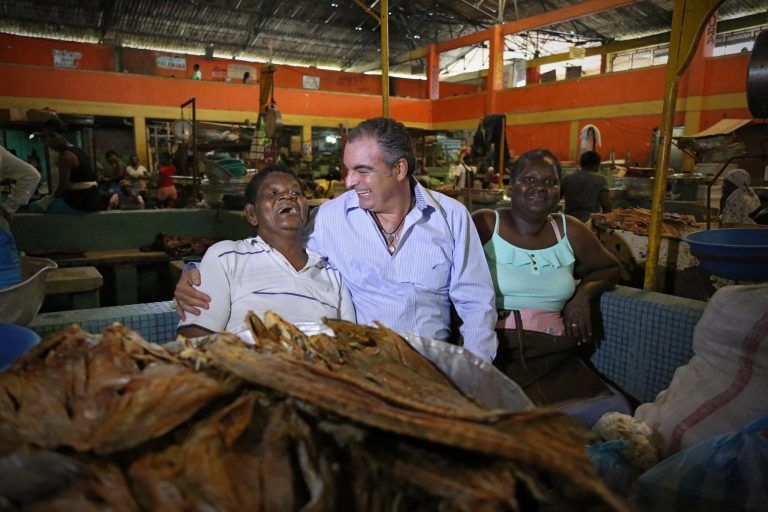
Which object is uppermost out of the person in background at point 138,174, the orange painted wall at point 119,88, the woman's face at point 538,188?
the orange painted wall at point 119,88

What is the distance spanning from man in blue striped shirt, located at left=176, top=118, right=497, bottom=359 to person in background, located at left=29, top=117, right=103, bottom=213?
15.6 ft

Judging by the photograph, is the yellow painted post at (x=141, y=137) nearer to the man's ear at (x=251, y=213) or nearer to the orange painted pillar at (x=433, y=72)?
the orange painted pillar at (x=433, y=72)

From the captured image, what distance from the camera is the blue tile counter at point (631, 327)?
2.23 m

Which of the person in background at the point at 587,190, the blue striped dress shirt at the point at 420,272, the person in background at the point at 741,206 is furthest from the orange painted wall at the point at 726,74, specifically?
the blue striped dress shirt at the point at 420,272

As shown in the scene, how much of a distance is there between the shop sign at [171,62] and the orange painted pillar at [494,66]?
11.4 meters

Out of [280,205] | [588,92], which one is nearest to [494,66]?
[588,92]

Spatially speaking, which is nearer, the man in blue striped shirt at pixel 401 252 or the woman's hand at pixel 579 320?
the man in blue striped shirt at pixel 401 252

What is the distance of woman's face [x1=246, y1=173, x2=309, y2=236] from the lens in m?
2.23

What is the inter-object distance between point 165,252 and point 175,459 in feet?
18.0

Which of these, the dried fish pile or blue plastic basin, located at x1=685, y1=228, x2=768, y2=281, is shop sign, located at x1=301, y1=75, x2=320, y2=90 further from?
the dried fish pile

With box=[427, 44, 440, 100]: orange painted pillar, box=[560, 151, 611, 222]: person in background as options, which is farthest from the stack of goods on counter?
box=[427, 44, 440, 100]: orange painted pillar

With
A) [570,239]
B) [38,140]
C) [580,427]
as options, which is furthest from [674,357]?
[38,140]

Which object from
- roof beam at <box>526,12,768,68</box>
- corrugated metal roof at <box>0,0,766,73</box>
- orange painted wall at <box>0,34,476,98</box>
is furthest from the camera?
corrugated metal roof at <box>0,0,766,73</box>

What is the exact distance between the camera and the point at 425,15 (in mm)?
20859
